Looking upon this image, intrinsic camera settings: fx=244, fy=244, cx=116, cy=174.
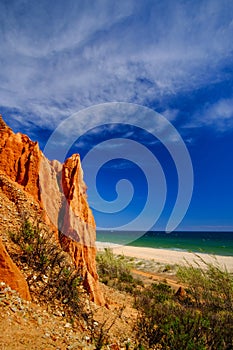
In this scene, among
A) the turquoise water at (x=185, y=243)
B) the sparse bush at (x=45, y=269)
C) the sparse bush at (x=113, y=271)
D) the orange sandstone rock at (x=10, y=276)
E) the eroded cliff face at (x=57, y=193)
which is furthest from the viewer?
the turquoise water at (x=185, y=243)

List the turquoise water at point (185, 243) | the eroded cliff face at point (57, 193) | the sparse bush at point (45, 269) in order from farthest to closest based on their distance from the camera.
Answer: the turquoise water at point (185, 243)
the eroded cliff face at point (57, 193)
the sparse bush at point (45, 269)

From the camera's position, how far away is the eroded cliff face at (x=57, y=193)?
27.0ft

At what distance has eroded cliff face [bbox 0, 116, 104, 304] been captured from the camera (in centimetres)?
823

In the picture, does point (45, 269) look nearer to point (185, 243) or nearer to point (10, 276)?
point (10, 276)

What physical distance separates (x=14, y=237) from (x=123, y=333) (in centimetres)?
383

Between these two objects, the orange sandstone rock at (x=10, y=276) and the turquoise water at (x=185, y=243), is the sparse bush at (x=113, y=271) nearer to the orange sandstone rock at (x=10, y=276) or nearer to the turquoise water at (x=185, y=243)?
the orange sandstone rock at (x=10, y=276)

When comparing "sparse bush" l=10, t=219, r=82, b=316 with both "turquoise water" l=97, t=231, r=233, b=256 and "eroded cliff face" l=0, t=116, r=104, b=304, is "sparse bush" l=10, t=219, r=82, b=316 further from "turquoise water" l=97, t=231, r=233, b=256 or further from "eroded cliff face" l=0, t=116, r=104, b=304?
"turquoise water" l=97, t=231, r=233, b=256

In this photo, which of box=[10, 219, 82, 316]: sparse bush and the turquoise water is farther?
the turquoise water

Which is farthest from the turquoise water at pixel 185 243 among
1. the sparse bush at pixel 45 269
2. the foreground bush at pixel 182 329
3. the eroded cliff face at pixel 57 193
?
the sparse bush at pixel 45 269

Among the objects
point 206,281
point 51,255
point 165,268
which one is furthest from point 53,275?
point 165,268

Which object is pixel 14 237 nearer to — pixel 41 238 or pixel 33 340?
pixel 41 238

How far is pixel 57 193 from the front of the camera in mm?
9062

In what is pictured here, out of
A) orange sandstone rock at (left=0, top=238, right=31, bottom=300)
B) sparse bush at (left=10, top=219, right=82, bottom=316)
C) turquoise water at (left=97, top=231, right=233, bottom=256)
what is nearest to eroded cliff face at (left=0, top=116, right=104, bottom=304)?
sparse bush at (left=10, top=219, right=82, bottom=316)

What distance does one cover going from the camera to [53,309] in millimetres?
5406
